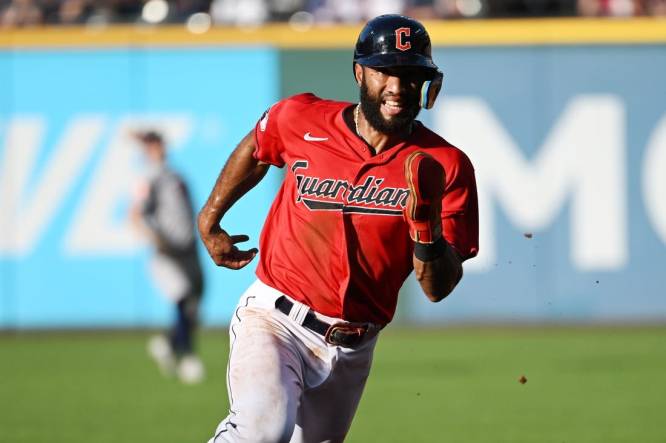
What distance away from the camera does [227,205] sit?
262 inches

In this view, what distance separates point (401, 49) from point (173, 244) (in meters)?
8.54

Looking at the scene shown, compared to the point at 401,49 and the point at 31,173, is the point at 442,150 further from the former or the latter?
the point at 31,173

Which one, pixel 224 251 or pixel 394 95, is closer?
pixel 394 95

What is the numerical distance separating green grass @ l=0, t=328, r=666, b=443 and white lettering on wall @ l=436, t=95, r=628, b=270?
1.10 meters

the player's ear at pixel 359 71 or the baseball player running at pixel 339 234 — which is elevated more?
the player's ear at pixel 359 71

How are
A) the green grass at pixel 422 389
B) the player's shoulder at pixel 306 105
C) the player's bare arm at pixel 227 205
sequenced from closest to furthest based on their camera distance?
1. the player's shoulder at pixel 306 105
2. the player's bare arm at pixel 227 205
3. the green grass at pixel 422 389

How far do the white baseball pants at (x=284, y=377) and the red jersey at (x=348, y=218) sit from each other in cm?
13

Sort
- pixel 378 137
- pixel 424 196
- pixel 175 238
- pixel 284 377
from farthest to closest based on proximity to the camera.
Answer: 1. pixel 175 238
2. pixel 378 137
3. pixel 284 377
4. pixel 424 196

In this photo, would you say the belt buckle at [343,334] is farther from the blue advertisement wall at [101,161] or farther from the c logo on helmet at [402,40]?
the blue advertisement wall at [101,161]

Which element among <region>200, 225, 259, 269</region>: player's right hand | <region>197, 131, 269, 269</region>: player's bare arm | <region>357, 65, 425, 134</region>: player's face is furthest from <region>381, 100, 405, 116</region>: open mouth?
<region>200, 225, 259, 269</region>: player's right hand

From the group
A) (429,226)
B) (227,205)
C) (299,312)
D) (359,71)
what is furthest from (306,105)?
→ (429,226)

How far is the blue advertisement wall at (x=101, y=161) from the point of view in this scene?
16.8 m

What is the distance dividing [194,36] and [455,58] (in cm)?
325

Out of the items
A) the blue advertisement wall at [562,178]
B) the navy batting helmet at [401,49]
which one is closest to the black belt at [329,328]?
the navy batting helmet at [401,49]
